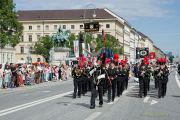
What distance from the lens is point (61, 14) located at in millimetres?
152500

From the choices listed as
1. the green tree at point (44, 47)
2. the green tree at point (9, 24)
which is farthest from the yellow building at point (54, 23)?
the green tree at point (9, 24)

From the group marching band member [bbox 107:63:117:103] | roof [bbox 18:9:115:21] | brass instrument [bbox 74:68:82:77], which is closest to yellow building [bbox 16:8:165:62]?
roof [bbox 18:9:115:21]

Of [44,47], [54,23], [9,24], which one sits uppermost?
[54,23]

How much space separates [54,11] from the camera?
15538 cm

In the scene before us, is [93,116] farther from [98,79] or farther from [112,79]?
[112,79]

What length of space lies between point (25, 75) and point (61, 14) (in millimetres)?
116175

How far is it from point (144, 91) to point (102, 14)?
127878 millimetres

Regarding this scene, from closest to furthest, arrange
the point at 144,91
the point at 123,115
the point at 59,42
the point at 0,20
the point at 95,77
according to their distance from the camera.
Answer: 1. the point at 123,115
2. the point at 95,77
3. the point at 144,91
4. the point at 0,20
5. the point at 59,42

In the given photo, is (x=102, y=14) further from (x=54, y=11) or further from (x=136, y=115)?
(x=136, y=115)

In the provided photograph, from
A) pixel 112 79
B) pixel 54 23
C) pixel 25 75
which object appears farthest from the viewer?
pixel 54 23

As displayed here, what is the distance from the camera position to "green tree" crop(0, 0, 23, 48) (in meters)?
64.8

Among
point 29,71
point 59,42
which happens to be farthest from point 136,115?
point 59,42

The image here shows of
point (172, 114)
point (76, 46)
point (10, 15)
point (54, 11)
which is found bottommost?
point (172, 114)

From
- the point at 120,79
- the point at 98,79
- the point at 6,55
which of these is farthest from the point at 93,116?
the point at 6,55
